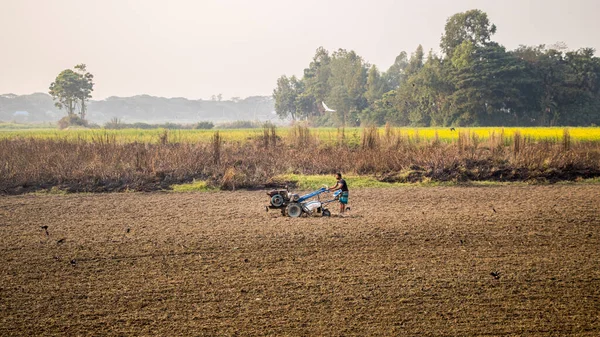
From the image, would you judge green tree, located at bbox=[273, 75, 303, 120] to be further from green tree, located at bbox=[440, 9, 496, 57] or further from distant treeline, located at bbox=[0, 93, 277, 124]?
distant treeline, located at bbox=[0, 93, 277, 124]

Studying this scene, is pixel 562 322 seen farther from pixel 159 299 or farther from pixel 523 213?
pixel 523 213

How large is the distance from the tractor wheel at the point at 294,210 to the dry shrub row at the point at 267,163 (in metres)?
4.92

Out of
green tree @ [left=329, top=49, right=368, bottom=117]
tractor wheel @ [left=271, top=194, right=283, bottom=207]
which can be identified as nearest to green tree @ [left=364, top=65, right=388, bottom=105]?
green tree @ [left=329, top=49, right=368, bottom=117]

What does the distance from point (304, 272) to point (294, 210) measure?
3.28m

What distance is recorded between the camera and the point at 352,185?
14.9m

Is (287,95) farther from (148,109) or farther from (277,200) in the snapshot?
(148,109)

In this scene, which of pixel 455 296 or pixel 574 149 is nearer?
pixel 455 296

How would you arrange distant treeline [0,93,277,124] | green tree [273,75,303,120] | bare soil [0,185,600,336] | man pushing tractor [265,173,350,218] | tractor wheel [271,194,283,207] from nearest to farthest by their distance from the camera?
bare soil [0,185,600,336]
man pushing tractor [265,173,350,218]
tractor wheel [271,194,283,207]
green tree [273,75,303,120]
distant treeline [0,93,277,124]

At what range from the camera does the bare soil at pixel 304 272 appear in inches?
212

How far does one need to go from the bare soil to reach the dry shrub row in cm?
394

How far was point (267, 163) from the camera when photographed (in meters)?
17.2

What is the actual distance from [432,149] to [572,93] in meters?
32.7

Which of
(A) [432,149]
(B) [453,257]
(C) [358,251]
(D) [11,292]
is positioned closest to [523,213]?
(B) [453,257]

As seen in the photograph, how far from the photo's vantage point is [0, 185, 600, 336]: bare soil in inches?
212
